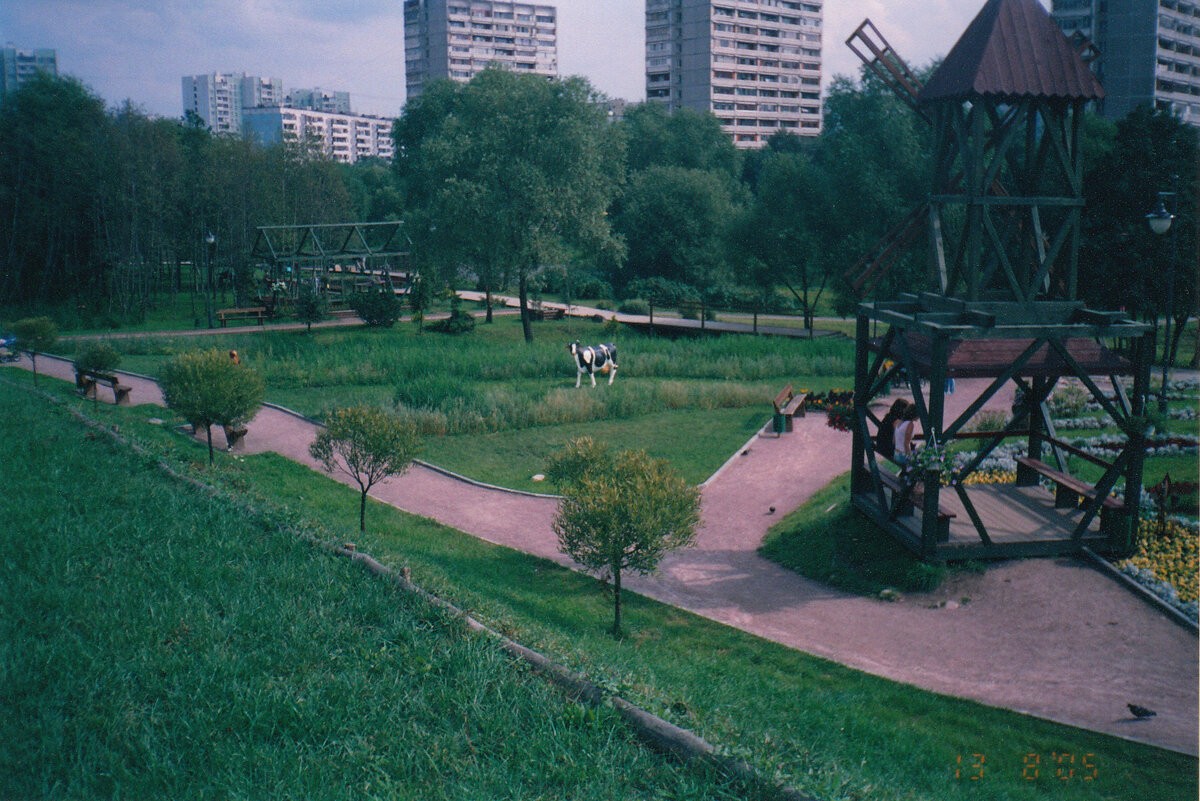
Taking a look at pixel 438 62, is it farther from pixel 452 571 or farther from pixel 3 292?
pixel 452 571

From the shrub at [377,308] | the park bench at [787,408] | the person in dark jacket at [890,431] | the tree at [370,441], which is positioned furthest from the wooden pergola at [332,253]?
the person in dark jacket at [890,431]

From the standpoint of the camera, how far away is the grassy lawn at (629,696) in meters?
5.00

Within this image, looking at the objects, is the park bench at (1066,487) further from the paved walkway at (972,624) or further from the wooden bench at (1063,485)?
the paved walkway at (972,624)

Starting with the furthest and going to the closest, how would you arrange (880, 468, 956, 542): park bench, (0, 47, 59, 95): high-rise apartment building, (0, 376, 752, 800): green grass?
1. (0, 47, 59, 95): high-rise apartment building
2. (880, 468, 956, 542): park bench
3. (0, 376, 752, 800): green grass

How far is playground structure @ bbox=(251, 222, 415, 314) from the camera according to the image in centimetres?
3669

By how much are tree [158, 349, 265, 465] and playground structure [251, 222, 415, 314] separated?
21849mm

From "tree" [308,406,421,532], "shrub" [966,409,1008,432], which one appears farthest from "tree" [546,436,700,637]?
"shrub" [966,409,1008,432]

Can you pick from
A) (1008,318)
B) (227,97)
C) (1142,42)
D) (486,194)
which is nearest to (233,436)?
(1008,318)

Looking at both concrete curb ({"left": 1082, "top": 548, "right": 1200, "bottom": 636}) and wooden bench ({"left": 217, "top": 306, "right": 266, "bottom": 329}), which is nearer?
concrete curb ({"left": 1082, "top": 548, "right": 1200, "bottom": 636})

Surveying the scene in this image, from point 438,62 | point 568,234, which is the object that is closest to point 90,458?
point 568,234

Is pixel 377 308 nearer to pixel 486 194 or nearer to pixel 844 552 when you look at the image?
pixel 486 194

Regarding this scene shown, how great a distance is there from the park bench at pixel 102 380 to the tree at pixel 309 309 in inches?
527

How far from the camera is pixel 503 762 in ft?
16.3

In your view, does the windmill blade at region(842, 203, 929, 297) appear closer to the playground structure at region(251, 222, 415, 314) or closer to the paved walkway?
the paved walkway
